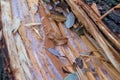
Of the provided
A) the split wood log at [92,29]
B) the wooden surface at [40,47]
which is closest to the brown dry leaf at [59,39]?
the wooden surface at [40,47]

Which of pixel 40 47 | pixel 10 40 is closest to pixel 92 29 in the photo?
pixel 40 47

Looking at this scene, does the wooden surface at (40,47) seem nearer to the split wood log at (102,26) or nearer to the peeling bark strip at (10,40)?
the peeling bark strip at (10,40)

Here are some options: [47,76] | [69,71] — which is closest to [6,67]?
[47,76]

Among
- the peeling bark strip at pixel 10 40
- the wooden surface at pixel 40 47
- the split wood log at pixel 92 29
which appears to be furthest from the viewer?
the peeling bark strip at pixel 10 40

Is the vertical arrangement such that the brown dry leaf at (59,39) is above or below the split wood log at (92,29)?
→ below

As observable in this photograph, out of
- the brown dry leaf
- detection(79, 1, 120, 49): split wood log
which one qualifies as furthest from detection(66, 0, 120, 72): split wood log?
the brown dry leaf

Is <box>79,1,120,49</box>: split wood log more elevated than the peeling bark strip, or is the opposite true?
<box>79,1,120,49</box>: split wood log

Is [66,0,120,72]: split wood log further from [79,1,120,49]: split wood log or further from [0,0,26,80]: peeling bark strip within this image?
[0,0,26,80]: peeling bark strip

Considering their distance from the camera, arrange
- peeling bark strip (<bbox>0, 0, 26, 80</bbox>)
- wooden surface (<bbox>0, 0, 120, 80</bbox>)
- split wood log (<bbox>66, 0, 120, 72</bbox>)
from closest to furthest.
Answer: split wood log (<bbox>66, 0, 120, 72</bbox>) < wooden surface (<bbox>0, 0, 120, 80</bbox>) < peeling bark strip (<bbox>0, 0, 26, 80</bbox>)

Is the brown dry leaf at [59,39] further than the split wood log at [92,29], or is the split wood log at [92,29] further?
the brown dry leaf at [59,39]
